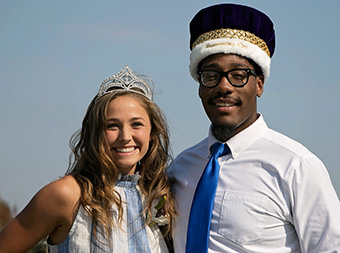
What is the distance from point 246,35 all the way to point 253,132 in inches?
21.5

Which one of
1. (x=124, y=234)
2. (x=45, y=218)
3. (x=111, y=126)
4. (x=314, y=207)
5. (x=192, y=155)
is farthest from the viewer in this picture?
(x=192, y=155)

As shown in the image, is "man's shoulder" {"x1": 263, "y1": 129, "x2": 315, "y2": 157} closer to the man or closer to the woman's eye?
the man

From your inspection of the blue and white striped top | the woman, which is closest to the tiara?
the woman

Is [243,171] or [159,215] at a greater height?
[243,171]

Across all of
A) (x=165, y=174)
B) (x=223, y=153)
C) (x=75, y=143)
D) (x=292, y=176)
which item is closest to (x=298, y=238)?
(x=292, y=176)

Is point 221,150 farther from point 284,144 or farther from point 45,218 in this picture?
point 45,218

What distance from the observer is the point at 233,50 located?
10.4 ft

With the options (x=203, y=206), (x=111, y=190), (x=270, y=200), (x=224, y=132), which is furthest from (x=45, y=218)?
(x=270, y=200)

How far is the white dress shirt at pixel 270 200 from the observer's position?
2910mm

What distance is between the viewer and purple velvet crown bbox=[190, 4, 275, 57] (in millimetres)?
3250

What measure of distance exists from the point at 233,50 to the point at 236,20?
7.9 inches

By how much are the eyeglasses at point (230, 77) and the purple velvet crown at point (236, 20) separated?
0.84 ft

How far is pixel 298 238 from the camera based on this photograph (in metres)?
3.02

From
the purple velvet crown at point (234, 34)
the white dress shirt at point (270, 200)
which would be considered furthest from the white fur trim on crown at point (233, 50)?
the white dress shirt at point (270, 200)
